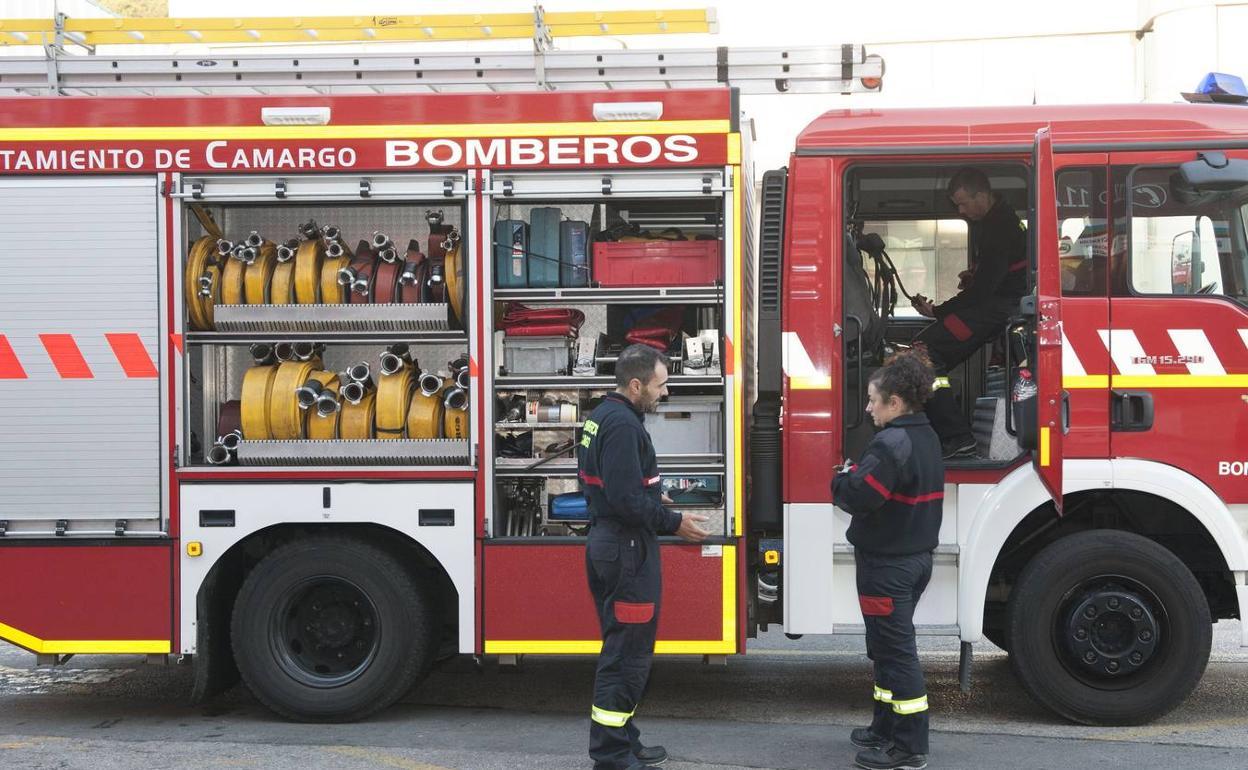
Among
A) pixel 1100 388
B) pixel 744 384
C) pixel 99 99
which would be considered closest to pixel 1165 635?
pixel 1100 388

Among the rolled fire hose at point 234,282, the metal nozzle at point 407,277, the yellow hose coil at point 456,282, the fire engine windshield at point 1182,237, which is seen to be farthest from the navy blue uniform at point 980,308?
the rolled fire hose at point 234,282

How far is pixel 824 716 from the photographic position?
21.4 feet

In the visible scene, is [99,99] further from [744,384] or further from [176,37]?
[744,384]

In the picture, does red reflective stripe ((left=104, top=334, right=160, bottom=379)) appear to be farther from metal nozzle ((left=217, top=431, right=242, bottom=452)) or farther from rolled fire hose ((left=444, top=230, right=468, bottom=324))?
rolled fire hose ((left=444, top=230, right=468, bottom=324))

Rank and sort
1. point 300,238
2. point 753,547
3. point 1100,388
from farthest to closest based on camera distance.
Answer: point 300,238
point 753,547
point 1100,388

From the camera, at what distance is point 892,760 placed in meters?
5.45

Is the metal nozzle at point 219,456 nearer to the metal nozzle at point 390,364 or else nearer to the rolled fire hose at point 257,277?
the rolled fire hose at point 257,277

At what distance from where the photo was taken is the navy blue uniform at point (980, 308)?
6.38 metres

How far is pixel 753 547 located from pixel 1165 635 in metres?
1.90

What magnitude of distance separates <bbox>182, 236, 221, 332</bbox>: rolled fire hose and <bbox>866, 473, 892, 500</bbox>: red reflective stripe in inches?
130

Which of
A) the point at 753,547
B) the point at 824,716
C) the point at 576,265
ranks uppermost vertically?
the point at 576,265

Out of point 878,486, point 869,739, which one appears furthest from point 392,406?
point 869,739

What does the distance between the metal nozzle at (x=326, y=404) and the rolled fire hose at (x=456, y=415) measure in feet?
1.80

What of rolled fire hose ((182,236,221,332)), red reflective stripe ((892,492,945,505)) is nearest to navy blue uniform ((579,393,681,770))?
red reflective stripe ((892,492,945,505))
